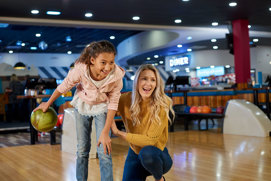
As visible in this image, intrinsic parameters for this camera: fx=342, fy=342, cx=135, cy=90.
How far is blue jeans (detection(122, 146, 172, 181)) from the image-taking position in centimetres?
207

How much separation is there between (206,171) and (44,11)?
6804 millimetres

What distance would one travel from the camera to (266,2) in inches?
347

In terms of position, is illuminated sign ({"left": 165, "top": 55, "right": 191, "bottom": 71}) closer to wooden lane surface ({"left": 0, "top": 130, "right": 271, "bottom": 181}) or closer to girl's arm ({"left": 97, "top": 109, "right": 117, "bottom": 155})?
wooden lane surface ({"left": 0, "top": 130, "right": 271, "bottom": 181})

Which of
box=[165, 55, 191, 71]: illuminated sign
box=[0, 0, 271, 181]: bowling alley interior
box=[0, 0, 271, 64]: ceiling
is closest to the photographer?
box=[0, 0, 271, 181]: bowling alley interior

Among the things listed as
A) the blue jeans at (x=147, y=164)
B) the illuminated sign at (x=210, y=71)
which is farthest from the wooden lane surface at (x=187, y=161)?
the illuminated sign at (x=210, y=71)

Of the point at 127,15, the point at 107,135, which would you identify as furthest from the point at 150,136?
the point at 127,15

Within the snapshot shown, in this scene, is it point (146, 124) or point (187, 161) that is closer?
point (146, 124)

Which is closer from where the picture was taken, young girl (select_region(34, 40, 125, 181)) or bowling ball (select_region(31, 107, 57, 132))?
young girl (select_region(34, 40, 125, 181))

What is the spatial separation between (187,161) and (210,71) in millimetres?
14655

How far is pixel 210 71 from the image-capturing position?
18.0 meters

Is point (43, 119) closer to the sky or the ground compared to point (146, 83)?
closer to the ground

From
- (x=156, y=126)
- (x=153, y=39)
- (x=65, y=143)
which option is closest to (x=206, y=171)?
(x=156, y=126)

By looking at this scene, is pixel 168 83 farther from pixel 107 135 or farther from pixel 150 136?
pixel 107 135

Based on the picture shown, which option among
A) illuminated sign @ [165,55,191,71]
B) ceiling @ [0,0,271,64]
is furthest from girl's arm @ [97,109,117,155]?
illuminated sign @ [165,55,191,71]
